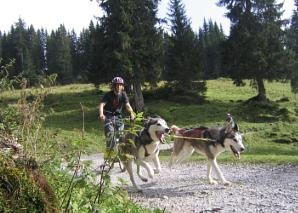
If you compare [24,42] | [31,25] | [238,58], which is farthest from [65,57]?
[238,58]

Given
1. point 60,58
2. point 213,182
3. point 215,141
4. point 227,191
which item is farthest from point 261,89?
point 60,58

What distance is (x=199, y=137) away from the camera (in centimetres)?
1116

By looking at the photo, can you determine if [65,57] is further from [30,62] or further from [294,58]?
[294,58]

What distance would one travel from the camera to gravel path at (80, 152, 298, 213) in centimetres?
813

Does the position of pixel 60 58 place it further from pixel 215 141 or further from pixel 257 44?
pixel 215 141

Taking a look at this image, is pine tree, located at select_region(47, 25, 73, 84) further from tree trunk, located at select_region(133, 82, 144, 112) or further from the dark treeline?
tree trunk, located at select_region(133, 82, 144, 112)

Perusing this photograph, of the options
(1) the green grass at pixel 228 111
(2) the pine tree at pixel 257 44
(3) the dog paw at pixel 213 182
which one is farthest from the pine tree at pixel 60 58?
(3) the dog paw at pixel 213 182

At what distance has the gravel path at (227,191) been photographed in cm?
813

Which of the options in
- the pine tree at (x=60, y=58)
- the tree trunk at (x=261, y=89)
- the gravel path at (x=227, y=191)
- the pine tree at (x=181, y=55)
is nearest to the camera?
the gravel path at (x=227, y=191)

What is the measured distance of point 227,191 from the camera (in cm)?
951

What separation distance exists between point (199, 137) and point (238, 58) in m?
31.4

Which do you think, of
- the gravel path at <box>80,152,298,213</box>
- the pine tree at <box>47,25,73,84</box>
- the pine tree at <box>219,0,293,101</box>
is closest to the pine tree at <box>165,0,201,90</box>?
the pine tree at <box>219,0,293,101</box>

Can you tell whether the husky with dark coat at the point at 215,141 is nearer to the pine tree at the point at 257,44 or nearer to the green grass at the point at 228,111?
the green grass at the point at 228,111

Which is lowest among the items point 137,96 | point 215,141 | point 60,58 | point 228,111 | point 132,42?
point 228,111
